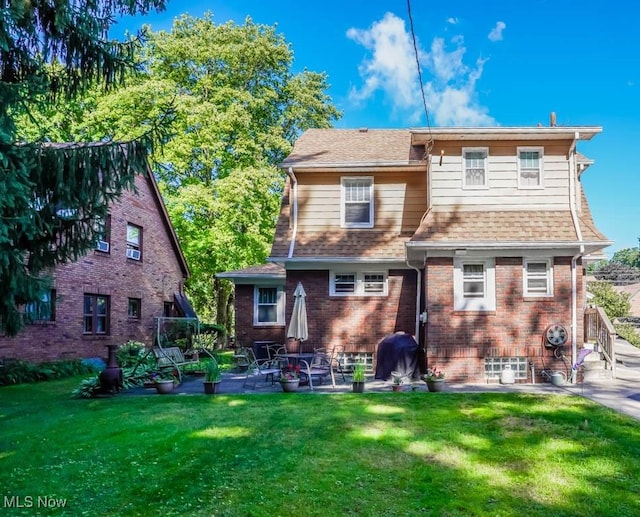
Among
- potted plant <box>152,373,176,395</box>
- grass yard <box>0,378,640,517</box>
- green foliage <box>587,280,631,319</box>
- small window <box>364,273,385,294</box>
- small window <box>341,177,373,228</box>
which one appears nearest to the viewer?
grass yard <box>0,378,640,517</box>

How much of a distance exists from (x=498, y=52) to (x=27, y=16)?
13539 mm

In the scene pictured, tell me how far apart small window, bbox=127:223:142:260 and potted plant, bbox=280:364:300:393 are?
35.2ft

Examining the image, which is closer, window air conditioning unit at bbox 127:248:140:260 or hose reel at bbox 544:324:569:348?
hose reel at bbox 544:324:569:348

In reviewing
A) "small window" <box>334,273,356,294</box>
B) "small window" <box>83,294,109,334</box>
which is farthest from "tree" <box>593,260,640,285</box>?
"small window" <box>83,294,109,334</box>

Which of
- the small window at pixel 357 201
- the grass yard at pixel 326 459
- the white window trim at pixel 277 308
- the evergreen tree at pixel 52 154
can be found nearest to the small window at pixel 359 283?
the small window at pixel 357 201

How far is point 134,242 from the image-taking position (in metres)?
20.3

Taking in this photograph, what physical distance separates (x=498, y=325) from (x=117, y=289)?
13645 mm

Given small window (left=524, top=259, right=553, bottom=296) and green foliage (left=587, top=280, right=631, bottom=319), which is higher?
small window (left=524, top=259, right=553, bottom=296)

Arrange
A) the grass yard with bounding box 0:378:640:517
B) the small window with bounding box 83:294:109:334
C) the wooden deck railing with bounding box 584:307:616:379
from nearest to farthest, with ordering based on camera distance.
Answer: the grass yard with bounding box 0:378:640:517 → the wooden deck railing with bounding box 584:307:616:379 → the small window with bounding box 83:294:109:334

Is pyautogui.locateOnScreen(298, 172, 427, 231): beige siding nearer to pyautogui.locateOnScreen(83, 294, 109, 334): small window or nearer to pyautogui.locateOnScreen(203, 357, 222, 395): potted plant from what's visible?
pyautogui.locateOnScreen(203, 357, 222, 395): potted plant

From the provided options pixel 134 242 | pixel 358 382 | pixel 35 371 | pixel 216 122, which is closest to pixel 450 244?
pixel 358 382

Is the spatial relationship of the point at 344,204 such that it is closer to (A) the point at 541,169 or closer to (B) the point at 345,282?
(B) the point at 345,282

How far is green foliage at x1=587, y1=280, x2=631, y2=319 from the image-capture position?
29.3 meters

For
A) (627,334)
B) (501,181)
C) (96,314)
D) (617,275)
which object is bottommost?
(627,334)
